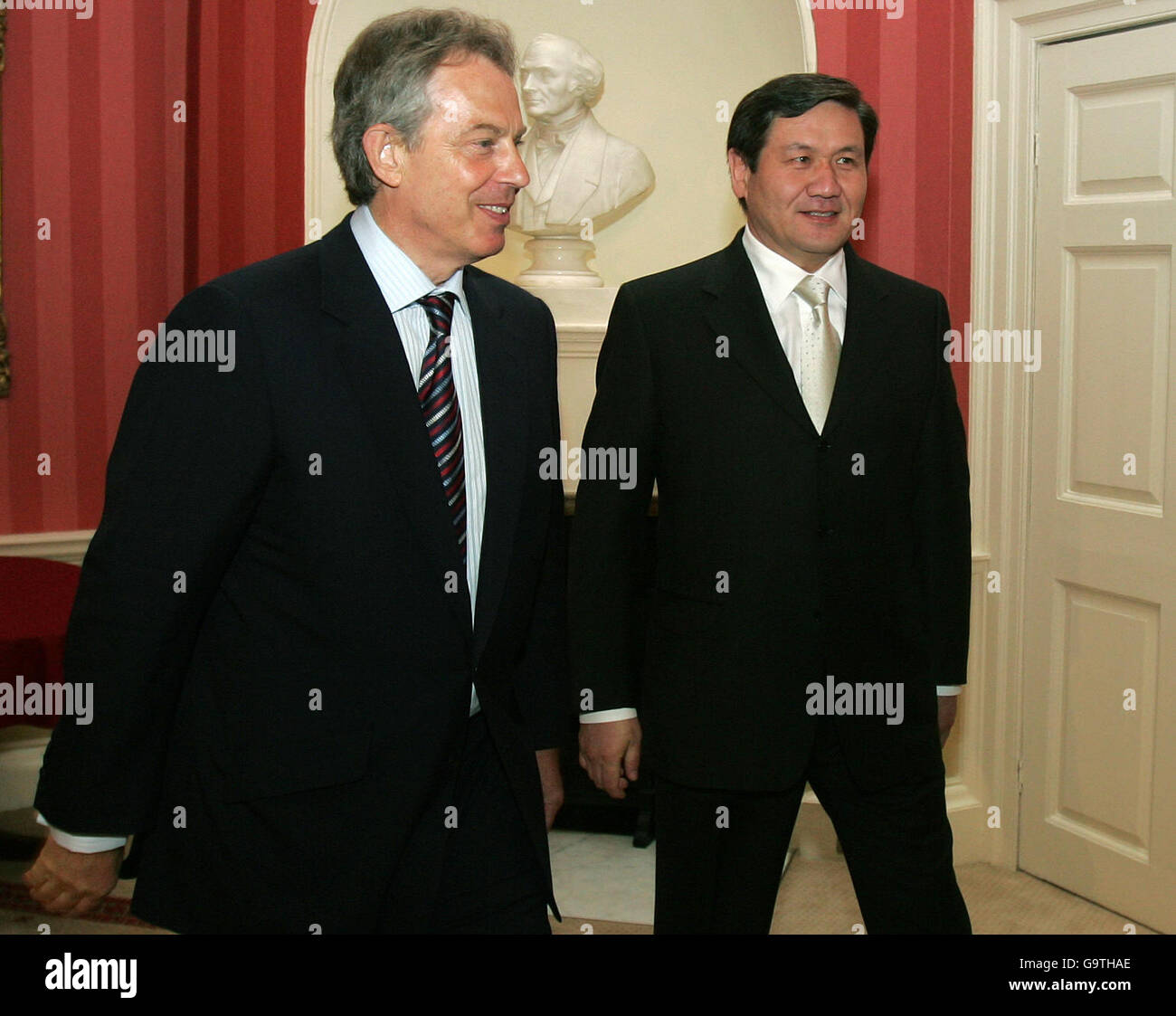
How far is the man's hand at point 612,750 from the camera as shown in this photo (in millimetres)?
2041

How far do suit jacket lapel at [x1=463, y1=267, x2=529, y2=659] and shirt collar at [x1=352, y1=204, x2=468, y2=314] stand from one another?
0.10m

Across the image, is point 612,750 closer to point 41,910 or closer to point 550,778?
point 550,778

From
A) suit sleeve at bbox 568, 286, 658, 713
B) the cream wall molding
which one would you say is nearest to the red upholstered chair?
the cream wall molding

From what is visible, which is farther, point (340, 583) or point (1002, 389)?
point (1002, 389)

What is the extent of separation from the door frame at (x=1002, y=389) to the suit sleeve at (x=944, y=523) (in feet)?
4.27

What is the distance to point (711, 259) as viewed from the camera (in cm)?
214

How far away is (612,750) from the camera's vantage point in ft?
6.70

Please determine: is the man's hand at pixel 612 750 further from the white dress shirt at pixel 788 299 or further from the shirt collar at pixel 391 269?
the shirt collar at pixel 391 269

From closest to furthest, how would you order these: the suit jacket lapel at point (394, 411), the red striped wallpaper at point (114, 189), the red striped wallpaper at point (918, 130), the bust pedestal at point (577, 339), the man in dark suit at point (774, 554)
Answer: the suit jacket lapel at point (394, 411)
the man in dark suit at point (774, 554)
the red striped wallpaper at point (918, 130)
the bust pedestal at point (577, 339)
the red striped wallpaper at point (114, 189)

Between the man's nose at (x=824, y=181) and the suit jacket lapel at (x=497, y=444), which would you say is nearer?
the suit jacket lapel at (x=497, y=444)

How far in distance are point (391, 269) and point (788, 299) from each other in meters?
0.76

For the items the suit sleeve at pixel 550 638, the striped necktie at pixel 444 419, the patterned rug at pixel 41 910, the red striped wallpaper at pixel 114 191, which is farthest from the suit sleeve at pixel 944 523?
the red striped wallpaper at pixel 114 191

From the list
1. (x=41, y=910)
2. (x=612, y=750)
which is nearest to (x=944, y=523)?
(x=612, y=750)
